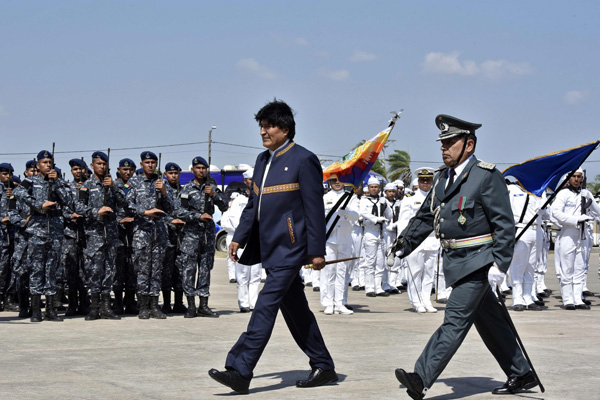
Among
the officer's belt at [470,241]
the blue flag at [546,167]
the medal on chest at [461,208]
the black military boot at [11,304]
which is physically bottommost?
the black military boot at [11,304]

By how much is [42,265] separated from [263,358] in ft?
13.9

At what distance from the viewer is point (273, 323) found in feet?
21.3

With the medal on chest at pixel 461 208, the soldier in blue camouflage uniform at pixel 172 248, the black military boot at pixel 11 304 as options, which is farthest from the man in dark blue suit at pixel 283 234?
the black military boot at pixel 11 304

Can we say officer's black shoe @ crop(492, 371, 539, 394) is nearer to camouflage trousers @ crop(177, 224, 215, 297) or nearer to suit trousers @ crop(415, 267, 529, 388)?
suit trousers @ crop(415, 267, 529, 388)

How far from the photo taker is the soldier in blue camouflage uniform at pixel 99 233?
11.6 meters

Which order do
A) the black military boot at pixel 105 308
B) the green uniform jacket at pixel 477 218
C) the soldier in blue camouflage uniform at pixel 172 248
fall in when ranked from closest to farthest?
the green uniform jacket at pixel 477 218 < the black military boot at pixel 105 308 < the soldier in blue camouflage uniform at pixel 172 248

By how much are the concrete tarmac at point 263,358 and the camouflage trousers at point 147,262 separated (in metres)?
0.48

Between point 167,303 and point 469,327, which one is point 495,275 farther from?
point 167,303

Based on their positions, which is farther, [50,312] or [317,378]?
[50,312]

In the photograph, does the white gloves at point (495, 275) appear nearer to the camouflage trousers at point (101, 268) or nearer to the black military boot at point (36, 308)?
the camouflage trousers at point (101, 268)

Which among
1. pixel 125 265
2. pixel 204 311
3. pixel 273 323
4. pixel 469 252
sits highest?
pixel 469 252

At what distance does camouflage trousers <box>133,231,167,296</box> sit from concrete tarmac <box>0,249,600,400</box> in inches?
19.1

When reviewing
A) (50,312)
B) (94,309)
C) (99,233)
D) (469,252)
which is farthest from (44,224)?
(469,252)

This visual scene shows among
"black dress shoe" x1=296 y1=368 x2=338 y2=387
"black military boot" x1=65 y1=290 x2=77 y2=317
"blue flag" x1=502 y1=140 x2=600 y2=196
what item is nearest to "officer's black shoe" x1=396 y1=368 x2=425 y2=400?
"black dress shoe" x1=296 y1=368 x2=338 y2=387
